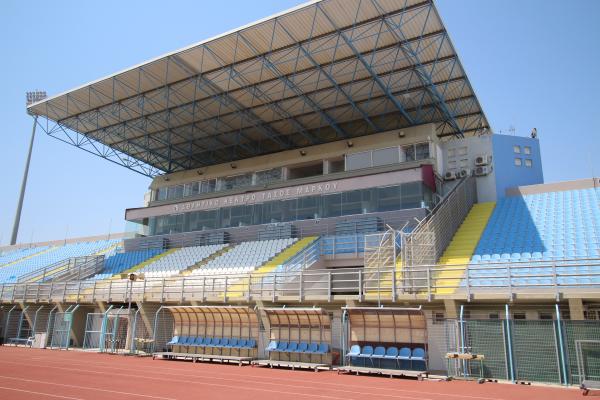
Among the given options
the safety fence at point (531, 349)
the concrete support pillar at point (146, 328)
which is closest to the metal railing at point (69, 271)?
the concrete support pillar at point (146, 328)

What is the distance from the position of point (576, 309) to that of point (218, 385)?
10764mm

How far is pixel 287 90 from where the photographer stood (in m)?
30.9

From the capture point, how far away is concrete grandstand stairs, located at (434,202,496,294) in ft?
62.4

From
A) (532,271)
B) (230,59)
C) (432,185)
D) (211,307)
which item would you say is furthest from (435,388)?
(230,59)

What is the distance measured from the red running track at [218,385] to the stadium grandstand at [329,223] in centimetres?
160

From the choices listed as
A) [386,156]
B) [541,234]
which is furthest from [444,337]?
[386,156]

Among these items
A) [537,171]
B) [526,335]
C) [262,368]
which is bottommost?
[262,368]

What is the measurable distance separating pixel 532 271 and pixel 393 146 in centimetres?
1526

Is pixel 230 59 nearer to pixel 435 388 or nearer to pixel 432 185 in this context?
pixel 432 185

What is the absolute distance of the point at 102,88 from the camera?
3139 cm

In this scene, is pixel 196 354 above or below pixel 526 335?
below

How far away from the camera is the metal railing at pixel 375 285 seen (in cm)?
1516

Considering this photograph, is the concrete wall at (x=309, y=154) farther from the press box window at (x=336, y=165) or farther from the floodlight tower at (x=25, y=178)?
the floodlight tower at (x=25, y=178)

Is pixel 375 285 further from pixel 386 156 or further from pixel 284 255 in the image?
pixel 386 156
